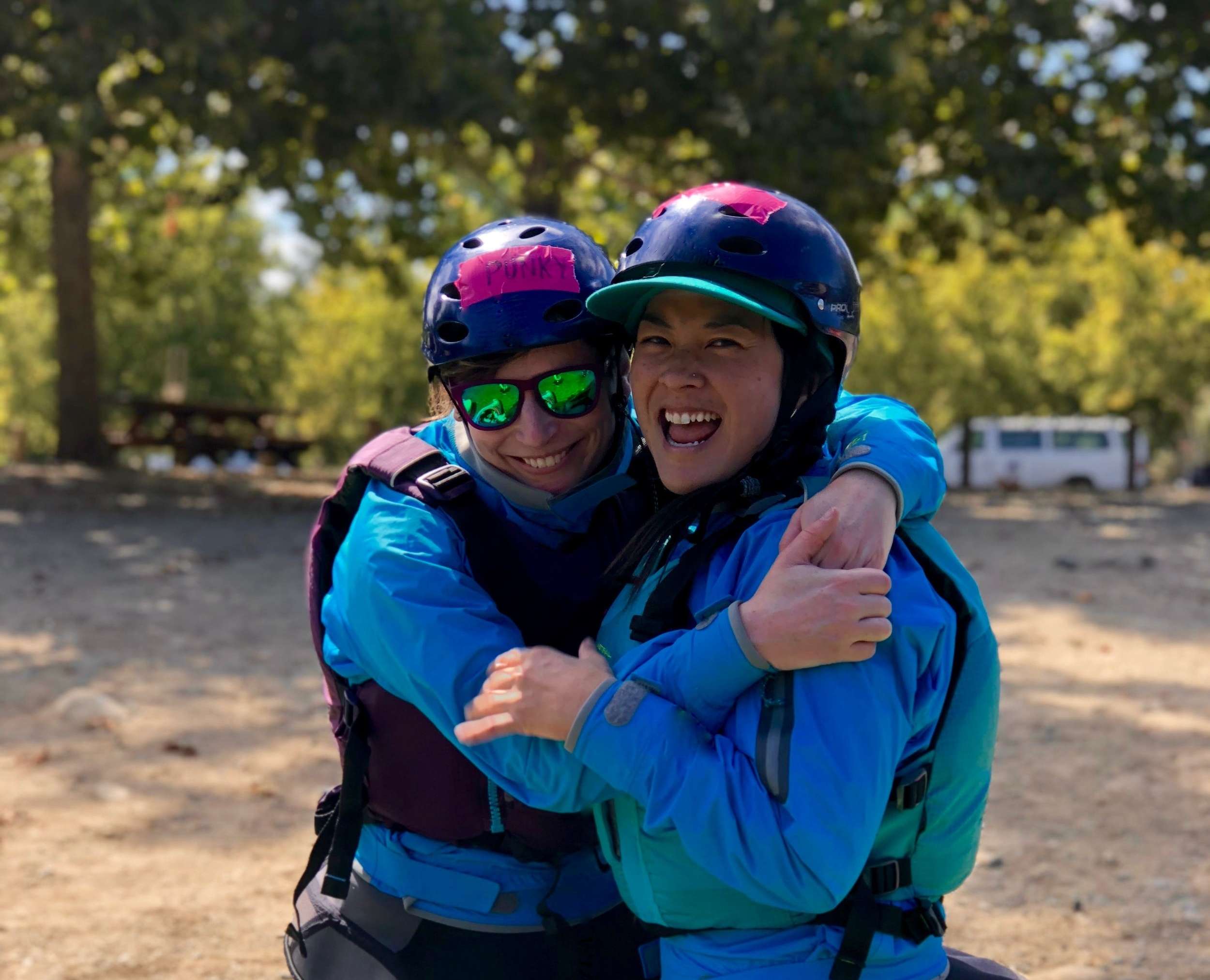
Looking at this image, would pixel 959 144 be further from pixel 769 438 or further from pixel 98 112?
pixel 769 438

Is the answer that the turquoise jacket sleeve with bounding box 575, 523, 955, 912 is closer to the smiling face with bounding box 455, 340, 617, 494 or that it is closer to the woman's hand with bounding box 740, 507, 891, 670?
the woman's hand with bounding box 740, 507, 891, 670

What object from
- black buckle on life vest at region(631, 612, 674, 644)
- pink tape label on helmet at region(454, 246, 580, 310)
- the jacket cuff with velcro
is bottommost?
the jacket cuff with velcro

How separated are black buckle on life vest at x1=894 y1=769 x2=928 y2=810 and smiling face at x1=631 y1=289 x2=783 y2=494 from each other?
56 cm

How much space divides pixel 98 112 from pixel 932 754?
36.1 feet

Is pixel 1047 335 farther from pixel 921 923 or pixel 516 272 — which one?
pixel 921 923

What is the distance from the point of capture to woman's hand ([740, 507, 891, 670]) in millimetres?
1769

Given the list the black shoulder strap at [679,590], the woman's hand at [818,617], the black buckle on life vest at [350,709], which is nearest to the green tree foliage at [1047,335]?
the black buckle on life vest at [350,709]

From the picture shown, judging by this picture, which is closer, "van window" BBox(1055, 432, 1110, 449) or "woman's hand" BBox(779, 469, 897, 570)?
"woman's hand" BBox(779, 469, 897, 570)

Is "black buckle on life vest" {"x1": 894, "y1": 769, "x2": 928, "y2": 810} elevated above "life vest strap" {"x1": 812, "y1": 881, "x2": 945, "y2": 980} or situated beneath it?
elevated above

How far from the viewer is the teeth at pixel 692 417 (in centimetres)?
214

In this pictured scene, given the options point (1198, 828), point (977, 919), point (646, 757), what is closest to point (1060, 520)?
point (1198, 828)

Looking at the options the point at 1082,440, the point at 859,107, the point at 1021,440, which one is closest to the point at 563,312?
the point at 859,107

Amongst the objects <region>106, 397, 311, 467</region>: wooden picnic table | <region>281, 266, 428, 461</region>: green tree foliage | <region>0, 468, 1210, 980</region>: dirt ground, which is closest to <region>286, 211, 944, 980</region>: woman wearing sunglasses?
<region>0, 468, 1210, 980</region>: dirt ground

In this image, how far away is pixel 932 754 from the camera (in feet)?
6.43
